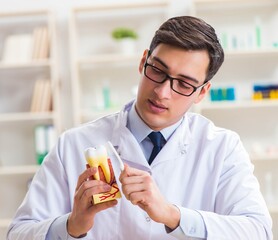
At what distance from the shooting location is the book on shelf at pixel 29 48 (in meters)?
4.13

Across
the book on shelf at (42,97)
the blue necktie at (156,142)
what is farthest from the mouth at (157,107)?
the book on shelf at (42,97)

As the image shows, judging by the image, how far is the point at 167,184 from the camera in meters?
1.51

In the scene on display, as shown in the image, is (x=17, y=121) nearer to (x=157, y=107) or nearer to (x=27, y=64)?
(x=27, y=64)

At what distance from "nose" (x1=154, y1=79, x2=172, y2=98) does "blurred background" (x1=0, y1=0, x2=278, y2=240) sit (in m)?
2.69

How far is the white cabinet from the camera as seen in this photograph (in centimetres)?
427

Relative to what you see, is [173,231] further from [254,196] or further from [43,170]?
[43,170]

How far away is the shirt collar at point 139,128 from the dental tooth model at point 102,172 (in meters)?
0.32

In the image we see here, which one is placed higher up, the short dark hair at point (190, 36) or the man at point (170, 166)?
the short dark hair at point (190, 36)

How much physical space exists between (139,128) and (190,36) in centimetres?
29

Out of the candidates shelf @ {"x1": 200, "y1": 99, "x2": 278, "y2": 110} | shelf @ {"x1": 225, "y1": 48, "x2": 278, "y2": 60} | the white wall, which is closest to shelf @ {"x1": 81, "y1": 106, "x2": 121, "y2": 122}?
the white wall

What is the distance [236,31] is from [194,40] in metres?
2.93

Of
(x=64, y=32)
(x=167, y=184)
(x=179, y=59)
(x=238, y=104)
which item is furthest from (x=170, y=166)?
(x=64, y=32)

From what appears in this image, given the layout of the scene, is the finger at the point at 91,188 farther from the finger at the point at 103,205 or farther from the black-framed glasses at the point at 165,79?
the black-framed glasses at the point at 165,79

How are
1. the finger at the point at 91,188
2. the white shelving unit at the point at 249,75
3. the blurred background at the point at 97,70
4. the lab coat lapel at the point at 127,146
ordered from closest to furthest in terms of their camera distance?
the finger at the point at 91,188, the lab coat lapel at the point at 127,146, the blurred background at the point at 97,70, the white shelving unit at the point at 249,75
